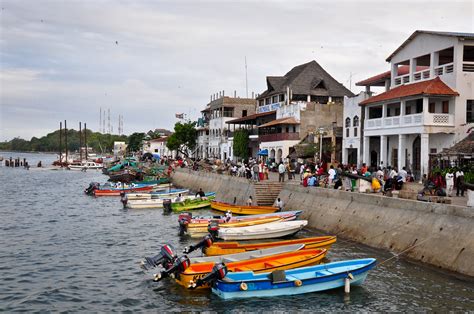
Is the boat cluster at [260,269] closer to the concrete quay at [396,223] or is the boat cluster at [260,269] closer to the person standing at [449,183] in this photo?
the concrete quay at [396,223]

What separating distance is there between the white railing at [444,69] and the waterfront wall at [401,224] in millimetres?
13480

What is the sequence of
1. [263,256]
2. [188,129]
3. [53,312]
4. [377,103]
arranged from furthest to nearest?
[188,129]
[377,103]
[263,256]
[53,312]

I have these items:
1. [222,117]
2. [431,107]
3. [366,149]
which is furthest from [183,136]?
[431,107]

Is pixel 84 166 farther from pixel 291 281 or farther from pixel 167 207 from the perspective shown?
pixel 291 281

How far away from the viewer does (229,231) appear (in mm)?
27625

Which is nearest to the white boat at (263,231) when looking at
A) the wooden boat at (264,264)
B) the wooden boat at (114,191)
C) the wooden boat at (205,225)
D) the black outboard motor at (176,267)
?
the wooden boat at (205,225)

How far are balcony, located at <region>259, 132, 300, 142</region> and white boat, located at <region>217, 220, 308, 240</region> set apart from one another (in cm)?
3000

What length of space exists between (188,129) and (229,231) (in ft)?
241

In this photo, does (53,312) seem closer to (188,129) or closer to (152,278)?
(152,278)

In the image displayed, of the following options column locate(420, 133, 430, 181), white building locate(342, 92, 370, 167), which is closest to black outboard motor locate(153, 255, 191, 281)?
column locate(420, 133, 430, 181)

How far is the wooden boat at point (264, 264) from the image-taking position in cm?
1870

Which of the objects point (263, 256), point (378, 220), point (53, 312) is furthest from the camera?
point (378, 220)

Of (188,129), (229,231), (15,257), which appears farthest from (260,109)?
(15,257)

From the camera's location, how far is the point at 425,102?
35.8 m
